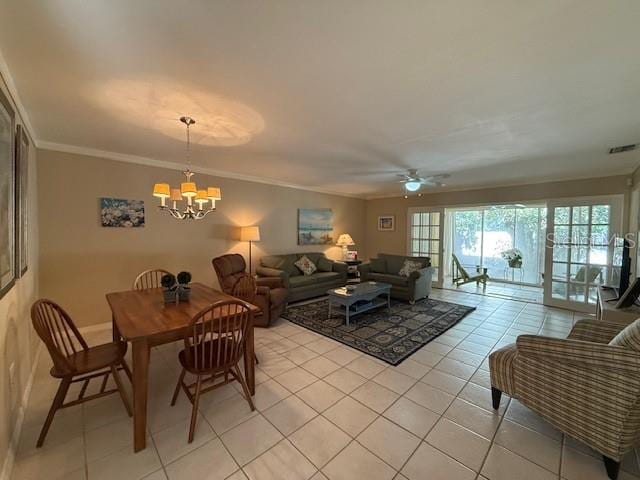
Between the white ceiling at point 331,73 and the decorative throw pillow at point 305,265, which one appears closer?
the white ceiling at point 331,73

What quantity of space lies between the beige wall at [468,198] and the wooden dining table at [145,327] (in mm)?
5556

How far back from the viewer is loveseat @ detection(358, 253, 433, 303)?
4895 mm

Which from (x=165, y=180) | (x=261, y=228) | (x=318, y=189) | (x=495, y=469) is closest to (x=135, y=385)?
(x=495, y=469)

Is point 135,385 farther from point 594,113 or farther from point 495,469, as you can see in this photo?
point 594,113

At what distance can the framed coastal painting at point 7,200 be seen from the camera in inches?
60.0

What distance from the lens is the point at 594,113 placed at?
88.5 inches

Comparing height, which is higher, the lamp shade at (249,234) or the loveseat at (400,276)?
the lamp shade at (249,234)

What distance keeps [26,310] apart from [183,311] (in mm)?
1564

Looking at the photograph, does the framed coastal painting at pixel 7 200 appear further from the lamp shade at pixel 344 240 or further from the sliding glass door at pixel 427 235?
the sliding glass door at pixel 427 235

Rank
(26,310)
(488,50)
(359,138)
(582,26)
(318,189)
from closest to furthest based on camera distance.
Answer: (582,26) < (488,50) < (26,310) < (359,138) < (318,189)

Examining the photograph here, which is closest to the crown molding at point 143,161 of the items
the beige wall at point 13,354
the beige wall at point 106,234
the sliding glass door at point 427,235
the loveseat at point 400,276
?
the beige wall at point 106,234

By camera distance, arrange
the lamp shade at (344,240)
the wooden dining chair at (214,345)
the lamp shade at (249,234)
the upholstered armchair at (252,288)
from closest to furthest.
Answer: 1. the wooden dining chair at (214,345)
2. the upholstered armchair at (252,288)
3. the lamp shade at (249,234)
4. the lamp shade at (344,240)

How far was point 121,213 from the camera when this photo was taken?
3672mm

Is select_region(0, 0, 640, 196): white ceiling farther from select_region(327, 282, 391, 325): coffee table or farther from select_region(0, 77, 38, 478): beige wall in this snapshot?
select_region(327, 282, 391, 325): coffee table
